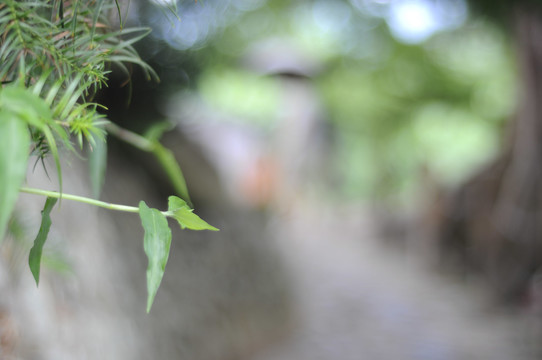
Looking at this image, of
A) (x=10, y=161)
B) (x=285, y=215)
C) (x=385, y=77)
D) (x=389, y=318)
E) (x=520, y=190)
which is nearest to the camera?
(x=10, y=161)

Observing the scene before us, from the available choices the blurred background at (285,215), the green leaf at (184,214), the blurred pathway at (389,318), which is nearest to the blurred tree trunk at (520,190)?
the blurred background at (285,215)

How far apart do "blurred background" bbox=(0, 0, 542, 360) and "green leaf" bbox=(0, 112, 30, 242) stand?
0.41 ft

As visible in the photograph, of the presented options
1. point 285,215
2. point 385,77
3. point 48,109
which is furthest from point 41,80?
point 385,77

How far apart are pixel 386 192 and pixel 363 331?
17.0 feet

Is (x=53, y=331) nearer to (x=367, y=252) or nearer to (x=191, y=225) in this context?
(x=191, y=225)

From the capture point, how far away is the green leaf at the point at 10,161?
180mm

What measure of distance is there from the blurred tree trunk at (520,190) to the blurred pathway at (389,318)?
0.31 metres

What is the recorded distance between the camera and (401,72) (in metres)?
6.38

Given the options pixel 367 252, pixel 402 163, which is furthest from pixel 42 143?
pixel 402 163

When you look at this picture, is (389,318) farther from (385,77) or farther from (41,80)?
(385,77)

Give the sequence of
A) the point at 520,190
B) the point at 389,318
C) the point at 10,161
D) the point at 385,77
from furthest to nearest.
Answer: the point at 385,77 < the point at 389,318 < the point at 520,190 < the point at 10,161

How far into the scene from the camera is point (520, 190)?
3.22 m

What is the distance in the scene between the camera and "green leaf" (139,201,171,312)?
0.24 m

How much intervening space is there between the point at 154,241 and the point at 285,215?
190 inches
